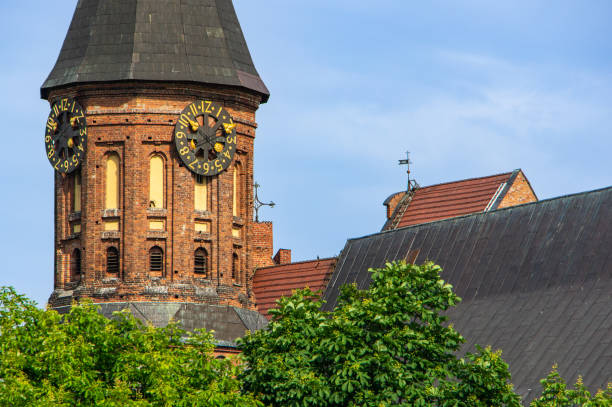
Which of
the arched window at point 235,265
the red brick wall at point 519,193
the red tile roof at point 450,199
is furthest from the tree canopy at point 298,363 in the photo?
the red tile roof at point 450,199

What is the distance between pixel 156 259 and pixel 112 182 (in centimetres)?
360

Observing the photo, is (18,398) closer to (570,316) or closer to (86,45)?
(570,316)

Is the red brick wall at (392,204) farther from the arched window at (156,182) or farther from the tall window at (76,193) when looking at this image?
the tall window at (76,193)

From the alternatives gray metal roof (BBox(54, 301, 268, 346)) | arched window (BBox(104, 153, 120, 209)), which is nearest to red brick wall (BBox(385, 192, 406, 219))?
gray metal roof (BBox(54, 301, 268, 346))

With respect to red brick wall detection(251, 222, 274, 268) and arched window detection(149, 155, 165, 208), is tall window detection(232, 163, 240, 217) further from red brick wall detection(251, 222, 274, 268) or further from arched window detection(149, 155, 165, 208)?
red brick wall detection(251, 222, 274, 268)

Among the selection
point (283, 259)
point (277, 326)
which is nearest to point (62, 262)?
point (283, 259)

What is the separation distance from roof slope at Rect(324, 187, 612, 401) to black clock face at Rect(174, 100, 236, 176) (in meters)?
7.88

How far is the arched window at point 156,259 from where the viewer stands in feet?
221

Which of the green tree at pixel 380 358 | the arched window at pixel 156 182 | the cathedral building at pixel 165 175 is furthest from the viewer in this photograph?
the arched window at pixel 156 182

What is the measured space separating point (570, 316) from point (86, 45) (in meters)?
24.2

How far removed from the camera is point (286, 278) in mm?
72375

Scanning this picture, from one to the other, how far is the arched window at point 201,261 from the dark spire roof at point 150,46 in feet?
22.7

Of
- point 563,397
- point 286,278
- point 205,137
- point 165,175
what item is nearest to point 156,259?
point 165,175

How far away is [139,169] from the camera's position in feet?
220
